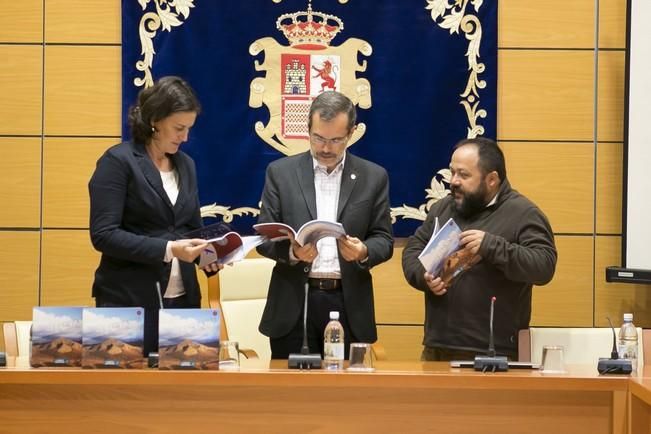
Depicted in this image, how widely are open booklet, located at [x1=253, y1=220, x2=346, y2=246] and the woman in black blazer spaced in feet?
0.88

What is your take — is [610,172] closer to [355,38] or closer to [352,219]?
[355,38]

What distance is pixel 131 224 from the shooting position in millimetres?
3756

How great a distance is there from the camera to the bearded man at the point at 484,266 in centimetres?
386

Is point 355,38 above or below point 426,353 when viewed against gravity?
above

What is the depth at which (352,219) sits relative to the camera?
4004mm

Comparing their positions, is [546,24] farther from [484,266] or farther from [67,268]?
[67,268]

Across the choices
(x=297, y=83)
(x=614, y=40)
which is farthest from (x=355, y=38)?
(x=614, y=40)

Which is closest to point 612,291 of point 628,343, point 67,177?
point 628,343

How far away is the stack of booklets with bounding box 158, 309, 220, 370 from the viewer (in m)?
3.10

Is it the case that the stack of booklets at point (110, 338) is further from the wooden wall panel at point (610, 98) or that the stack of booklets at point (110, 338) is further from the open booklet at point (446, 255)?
the wooden wall panel at point (610, 98)

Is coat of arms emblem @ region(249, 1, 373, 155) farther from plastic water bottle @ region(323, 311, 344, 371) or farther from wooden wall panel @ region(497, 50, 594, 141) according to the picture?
plastic water bottle @ region(323, 311, 344, 371)

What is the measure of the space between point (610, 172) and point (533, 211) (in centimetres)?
145


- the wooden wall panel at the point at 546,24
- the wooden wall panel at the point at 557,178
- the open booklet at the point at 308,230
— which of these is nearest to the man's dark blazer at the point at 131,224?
the open booklet at the point at 308,230

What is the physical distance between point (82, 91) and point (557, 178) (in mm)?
2656
